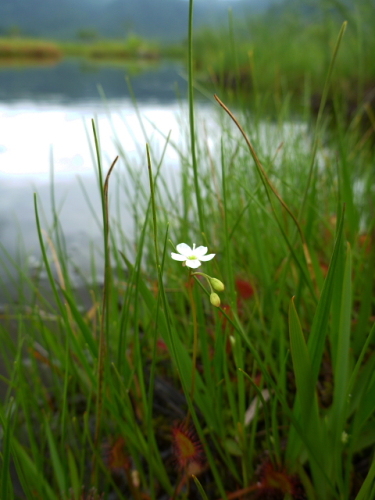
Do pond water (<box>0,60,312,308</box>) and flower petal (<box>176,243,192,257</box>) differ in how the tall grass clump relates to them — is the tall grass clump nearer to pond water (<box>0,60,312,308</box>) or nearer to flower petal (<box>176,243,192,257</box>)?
flower petal (<box>176,243,192,257</box>)

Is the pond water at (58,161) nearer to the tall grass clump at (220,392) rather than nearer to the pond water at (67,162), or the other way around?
the pond water at (67,162)

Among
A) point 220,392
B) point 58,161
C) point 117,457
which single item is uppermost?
point 220,392

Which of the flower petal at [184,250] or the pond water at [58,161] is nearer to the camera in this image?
the flower petal at [184,250]

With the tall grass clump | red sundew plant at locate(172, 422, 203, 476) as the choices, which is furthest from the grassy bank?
red sundew plant at locate(172, 422, 203, 476)

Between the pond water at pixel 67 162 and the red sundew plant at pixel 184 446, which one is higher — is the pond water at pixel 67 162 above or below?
below

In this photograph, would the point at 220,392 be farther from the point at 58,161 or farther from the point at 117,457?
the point at 58,161

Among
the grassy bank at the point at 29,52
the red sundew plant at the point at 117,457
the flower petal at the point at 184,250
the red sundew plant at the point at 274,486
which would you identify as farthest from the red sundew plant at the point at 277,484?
the grassy bank at the point at 29,52

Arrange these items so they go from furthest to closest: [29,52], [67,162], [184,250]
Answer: [29,52] < [67,162] < [184,250]

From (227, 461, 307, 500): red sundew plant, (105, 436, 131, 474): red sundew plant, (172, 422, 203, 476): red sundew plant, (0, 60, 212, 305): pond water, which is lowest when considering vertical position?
(0, 60, 212, 305): pond water

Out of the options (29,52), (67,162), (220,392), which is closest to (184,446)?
(220,392)

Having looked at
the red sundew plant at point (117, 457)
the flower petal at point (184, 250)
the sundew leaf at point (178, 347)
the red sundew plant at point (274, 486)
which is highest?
the flower petal at point (184, 250)

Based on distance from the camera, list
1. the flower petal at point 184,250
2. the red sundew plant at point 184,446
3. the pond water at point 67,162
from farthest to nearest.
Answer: the pond water at point 67,162, the red sundew plant at point 184,446, the flower petal at point 184,250

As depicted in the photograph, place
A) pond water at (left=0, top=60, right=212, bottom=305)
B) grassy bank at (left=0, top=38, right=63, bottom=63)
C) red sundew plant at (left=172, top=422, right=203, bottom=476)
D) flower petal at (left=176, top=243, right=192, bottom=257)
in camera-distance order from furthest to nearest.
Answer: grassy bank at (left=0, top=38, right=63, bottom=63) → pond water at (left=0, top=60, right=212, bottom=305) → red sundew plant at (left=172, top=422, right=203, bottom=476) → flower petal at (left=176, top=243, right=192, bottom=257)

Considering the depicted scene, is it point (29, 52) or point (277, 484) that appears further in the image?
point (29, 52)
